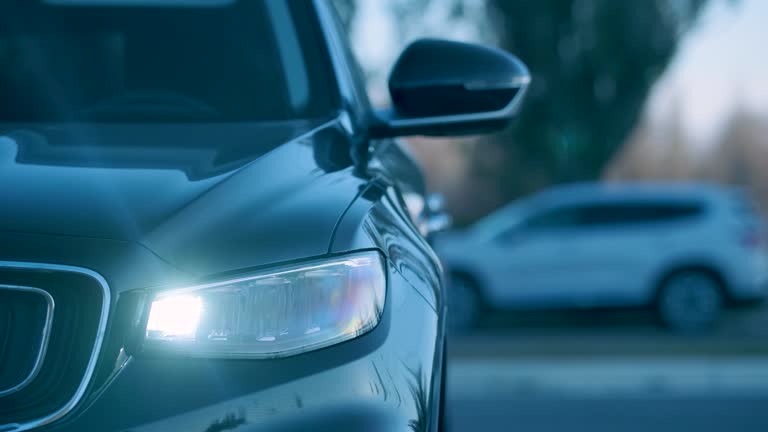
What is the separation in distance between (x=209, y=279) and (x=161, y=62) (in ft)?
3.76

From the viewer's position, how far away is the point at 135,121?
6.56 ft

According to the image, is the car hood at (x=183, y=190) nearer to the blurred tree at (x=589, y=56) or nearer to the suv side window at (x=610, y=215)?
the suv side window at (x=610, y=215)

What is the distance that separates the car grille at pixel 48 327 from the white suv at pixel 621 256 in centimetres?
1038

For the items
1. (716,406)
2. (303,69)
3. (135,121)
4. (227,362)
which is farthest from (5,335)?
(716,406)

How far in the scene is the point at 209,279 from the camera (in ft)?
4.35

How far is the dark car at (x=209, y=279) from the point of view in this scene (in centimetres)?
124

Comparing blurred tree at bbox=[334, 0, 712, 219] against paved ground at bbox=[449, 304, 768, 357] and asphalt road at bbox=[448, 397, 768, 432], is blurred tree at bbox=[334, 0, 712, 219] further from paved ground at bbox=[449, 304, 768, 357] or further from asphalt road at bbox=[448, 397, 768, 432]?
asphalt road at bbox=[448, 397, 768, 432]

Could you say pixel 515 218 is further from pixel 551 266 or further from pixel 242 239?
Result: pixel 242 239

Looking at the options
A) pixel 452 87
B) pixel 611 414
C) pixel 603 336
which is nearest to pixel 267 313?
pixel 452 87

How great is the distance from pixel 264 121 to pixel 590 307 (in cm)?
1044

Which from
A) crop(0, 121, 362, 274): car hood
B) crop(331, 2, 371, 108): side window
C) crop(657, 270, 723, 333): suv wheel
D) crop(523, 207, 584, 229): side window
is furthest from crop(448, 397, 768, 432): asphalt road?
crop(523, 207, 584, 229): side window

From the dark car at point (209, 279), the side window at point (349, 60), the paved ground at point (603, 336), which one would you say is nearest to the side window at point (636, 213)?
the paved ground at point (603, 336)

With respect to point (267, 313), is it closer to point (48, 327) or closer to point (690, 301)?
point (48, 327)

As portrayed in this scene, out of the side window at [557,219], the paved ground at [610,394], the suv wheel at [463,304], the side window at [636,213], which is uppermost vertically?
the paved ground at [610,394]
